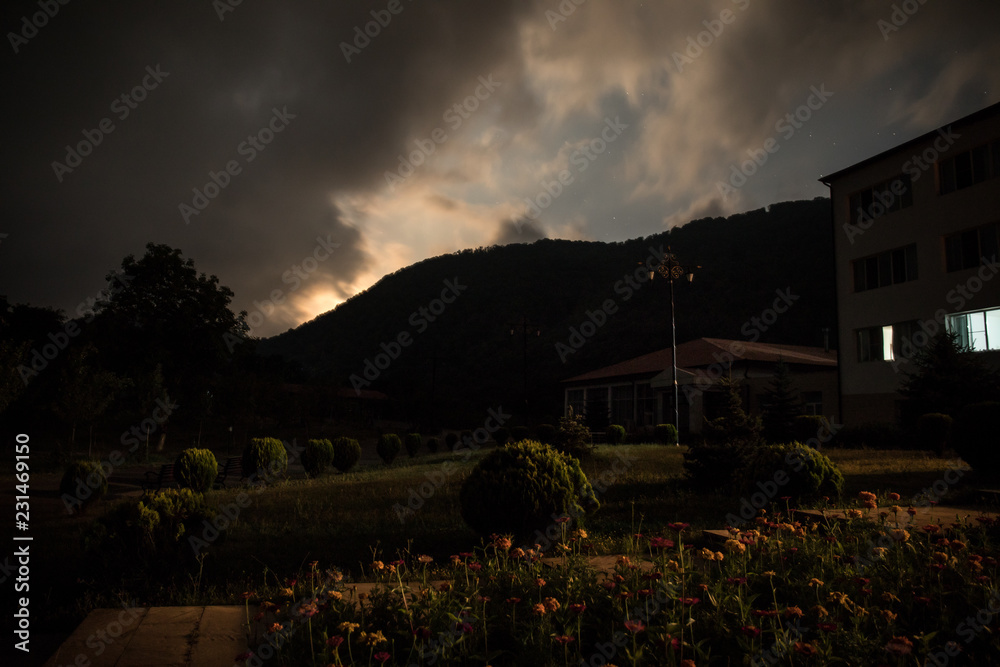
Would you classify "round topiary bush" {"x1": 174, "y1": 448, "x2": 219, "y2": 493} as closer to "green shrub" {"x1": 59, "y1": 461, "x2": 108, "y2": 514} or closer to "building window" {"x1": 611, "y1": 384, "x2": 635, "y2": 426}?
"green shrub" {"x1": 59, "y1": 461, "x2": 108, "y2": 514}

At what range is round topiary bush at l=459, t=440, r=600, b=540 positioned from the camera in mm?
7000

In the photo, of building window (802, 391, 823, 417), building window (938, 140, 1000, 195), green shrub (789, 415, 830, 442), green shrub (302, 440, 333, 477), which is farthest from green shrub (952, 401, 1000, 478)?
green shrub (302, 440, 333, 477)

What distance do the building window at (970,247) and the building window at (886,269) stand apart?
118 centimetres

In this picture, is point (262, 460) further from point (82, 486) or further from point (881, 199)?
point (881, 199)

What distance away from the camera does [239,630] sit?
4.26m

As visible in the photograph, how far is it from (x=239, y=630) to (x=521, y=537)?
368 cm

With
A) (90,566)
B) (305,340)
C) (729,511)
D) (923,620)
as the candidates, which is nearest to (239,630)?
(90,566)

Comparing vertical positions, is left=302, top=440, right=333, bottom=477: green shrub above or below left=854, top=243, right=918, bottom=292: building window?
below

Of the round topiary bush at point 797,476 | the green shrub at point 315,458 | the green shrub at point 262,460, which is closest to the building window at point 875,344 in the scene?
the round topiary bush at point 797,476

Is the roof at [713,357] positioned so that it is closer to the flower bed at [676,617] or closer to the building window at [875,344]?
the building window at [875,344]

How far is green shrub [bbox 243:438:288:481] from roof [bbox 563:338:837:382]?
773 inches

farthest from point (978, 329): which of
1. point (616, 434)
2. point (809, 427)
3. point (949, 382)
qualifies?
point (616, 434)

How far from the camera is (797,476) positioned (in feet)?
30.6

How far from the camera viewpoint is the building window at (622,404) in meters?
37.6
